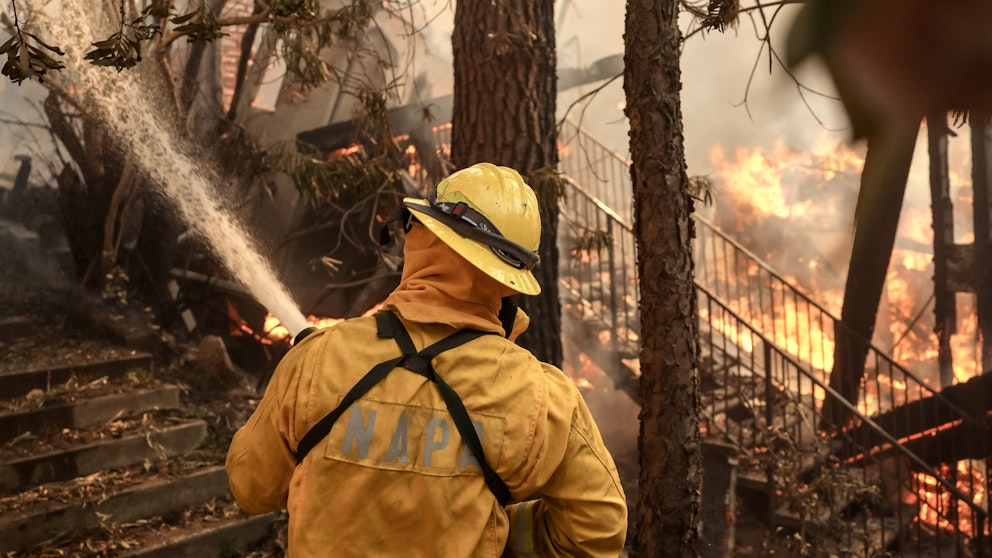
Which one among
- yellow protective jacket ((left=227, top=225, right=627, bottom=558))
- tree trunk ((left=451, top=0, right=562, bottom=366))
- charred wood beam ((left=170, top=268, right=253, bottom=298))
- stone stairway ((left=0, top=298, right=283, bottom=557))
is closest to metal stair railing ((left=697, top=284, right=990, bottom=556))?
tree trunk ((left=451, top=0, right=562, bottom=366))

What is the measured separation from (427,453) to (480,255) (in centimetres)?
56

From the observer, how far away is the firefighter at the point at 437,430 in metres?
1.97

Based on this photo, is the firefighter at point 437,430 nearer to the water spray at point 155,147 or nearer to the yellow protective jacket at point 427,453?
the yellow protective jacket at point 427,453

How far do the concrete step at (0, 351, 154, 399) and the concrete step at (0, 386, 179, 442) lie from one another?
0.47 metres

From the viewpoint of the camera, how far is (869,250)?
7.50 m

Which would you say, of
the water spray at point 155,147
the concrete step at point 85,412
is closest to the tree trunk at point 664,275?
the water spray at point 155,147

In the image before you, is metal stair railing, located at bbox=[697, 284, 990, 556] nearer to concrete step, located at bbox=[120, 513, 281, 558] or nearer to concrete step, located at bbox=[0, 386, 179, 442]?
concrete step, located at bbox=[120, 513, 281, 558]

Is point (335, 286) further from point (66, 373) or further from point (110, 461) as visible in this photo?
point (110, 461)

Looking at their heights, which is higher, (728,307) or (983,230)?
(983,230)

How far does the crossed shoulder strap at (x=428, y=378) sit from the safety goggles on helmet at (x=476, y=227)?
0.29m

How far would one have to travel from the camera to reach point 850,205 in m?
11.7

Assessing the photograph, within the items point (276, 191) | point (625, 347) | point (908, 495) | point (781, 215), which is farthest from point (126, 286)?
Answer: point (781, 215)

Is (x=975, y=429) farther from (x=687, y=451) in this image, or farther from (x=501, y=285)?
(x=501, y=285)

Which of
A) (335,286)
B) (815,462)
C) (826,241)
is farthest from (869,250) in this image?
(335,286)
